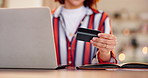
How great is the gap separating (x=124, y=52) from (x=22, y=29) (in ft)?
11.7

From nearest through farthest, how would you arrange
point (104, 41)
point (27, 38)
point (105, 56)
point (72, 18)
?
point (27, 38)
point (104, 41)
point (105, 56)
point (72, 18)

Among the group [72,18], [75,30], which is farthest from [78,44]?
[72,18]

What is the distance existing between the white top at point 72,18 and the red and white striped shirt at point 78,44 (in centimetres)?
3

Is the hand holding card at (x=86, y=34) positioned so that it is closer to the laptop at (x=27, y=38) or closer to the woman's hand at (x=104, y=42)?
the woman's hand at (x=104, y=42)

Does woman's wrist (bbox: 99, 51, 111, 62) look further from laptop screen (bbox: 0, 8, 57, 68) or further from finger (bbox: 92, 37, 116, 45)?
laptop screen (bbox: 0, 8, 57, 68)

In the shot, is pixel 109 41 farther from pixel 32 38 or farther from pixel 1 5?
pixel 1 5

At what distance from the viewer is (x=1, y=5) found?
9.16 feet

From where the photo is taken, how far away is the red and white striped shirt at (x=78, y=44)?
1648 millimetres

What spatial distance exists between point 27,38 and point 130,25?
366 centimetres

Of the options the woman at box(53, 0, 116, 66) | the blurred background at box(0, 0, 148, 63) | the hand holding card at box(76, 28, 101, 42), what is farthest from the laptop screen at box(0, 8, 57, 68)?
the blurred background at box(0, 0, 148, 63)

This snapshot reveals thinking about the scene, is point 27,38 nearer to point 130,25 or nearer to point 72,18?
point 72,18

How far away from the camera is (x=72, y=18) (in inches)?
69.1

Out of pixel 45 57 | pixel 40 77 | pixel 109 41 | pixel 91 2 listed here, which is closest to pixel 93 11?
pixel 91 2

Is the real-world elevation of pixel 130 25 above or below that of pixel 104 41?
above
